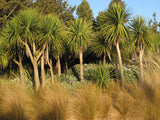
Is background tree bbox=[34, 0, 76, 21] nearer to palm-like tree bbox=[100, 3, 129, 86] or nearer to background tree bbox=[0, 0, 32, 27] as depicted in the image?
background tree bbox=[0, 0, 32, 27]

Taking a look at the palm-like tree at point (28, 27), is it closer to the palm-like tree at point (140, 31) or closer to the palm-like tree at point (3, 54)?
the palm-like tree at point (3, 54)

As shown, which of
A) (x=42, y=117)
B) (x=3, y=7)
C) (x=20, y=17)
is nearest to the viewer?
(x=42, y=117)

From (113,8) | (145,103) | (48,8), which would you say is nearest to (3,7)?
(48,8)

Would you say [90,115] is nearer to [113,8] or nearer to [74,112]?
[74,112]

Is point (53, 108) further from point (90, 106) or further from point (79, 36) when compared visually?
point (79, 36)

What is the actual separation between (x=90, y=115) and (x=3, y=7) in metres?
18.5

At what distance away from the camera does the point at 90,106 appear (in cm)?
405

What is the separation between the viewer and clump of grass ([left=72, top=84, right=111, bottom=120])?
13.0ft

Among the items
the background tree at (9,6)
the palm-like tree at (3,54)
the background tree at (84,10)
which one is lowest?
the palm-like tree at (3,54)

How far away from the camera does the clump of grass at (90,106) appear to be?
13.0 feet

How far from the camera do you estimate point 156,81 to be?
435cm

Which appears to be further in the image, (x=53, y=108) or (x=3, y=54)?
(x=3, y=54)

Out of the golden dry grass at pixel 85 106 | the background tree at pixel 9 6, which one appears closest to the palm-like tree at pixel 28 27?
the golden dry grass at pixel 85 106

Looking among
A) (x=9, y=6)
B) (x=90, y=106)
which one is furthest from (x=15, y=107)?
(x=9, y=6)
